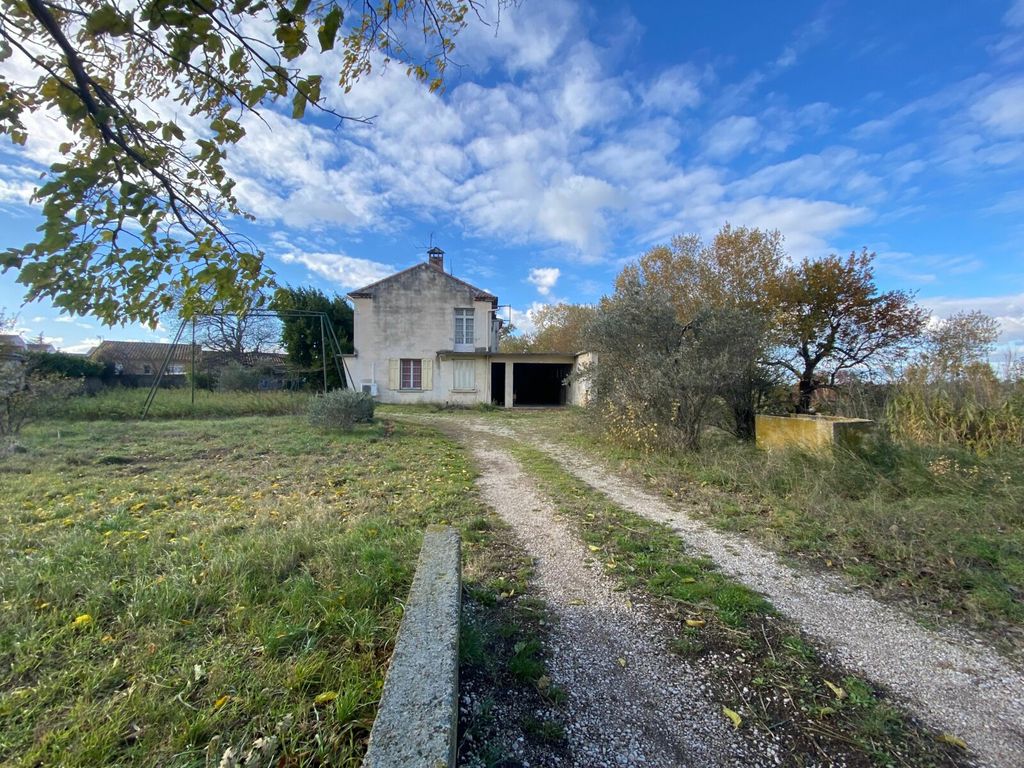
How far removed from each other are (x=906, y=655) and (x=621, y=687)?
1561mm

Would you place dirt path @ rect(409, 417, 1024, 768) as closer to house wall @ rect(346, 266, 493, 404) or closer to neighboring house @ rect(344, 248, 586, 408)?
neighboring house @ rect(344, 248, 586, 408)

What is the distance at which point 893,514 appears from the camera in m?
3.89

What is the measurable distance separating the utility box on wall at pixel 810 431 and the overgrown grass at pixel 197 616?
4641mm

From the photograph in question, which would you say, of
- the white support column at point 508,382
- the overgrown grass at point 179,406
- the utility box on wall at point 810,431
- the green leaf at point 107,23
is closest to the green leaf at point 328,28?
the green leaf at point 107,23

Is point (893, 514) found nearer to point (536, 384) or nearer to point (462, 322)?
point (462, 322)

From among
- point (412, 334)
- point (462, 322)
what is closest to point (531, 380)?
point (462, 322)

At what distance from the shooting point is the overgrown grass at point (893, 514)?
280 centimetres

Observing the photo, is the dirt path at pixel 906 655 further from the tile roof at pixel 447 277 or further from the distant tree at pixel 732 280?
the tile roof at pixel 447 277

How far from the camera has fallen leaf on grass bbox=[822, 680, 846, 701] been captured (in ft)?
6.20

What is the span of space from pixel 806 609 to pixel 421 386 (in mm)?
17381

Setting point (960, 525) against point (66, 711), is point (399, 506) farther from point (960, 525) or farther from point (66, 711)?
point (960, 525)

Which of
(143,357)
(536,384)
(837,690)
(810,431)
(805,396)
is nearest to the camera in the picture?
(837,690)

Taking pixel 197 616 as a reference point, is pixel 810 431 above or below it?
above

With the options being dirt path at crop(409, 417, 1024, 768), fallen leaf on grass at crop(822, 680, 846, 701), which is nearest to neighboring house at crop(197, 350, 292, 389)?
dirt path at crop(409, 417, 1024, 768)
